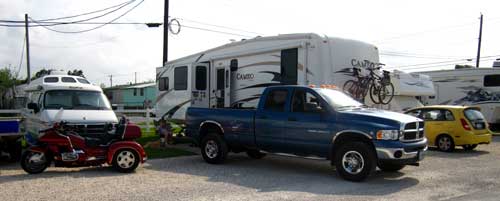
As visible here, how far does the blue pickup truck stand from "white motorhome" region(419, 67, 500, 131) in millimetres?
13322

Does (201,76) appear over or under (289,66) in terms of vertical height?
under

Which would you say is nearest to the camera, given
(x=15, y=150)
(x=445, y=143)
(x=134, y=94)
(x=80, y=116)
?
(x=80, y=116)

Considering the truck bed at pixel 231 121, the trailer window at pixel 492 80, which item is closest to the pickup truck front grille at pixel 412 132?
the truck bed at pixel 231 121

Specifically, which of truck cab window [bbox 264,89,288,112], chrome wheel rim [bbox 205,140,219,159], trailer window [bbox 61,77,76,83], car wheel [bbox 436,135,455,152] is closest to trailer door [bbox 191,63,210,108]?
trailer window [bbox 61,77,76,83]

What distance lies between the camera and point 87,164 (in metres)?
10.1

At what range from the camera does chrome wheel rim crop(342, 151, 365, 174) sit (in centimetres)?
919

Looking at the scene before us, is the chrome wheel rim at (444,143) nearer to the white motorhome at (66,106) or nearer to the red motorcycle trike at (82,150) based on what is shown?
the red motorcycle trike at (82,150)

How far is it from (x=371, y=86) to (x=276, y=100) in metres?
4.13

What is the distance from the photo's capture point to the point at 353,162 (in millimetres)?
9281

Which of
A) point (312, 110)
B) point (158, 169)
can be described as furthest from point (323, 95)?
point (158, 169)

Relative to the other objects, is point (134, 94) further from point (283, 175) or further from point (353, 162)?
point (353, 162)

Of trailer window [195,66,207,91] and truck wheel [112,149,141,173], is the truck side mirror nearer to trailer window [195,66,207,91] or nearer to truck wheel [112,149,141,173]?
truck wheel [112,149,141,173]

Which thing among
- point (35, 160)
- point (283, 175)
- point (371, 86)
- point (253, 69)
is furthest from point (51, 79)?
point (371, 86)

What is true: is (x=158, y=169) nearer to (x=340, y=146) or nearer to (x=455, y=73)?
(x=340, y=146)
